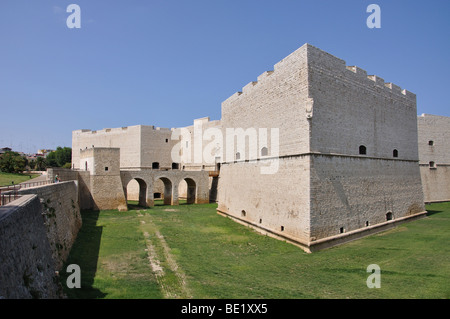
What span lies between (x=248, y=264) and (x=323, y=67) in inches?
363

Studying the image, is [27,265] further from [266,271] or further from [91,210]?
[91,210]

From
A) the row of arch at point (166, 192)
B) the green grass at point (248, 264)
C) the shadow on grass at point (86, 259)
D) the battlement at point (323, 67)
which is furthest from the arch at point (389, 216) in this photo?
the row of arch at point (166, 192)

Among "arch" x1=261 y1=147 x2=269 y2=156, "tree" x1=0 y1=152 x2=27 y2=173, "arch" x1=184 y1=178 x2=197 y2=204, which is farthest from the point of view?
"tree" x1=0 y1=152 x2=27 y2=173

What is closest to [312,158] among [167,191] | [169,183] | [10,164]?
[169,183]

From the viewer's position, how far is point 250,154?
57.4 feet

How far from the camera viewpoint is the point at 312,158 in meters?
12.0

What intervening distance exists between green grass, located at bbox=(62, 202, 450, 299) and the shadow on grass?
28 millimetres

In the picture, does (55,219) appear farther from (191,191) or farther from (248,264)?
(191,191)

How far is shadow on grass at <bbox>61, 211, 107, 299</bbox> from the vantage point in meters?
7.46

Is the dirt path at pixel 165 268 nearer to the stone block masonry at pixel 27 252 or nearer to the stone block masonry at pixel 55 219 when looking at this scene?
the stone block masonry at pixel 27 252

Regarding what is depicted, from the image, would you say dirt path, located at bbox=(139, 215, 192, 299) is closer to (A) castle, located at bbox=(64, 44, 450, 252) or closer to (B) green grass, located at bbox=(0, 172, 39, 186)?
(A) castle, located at bbox=(64, 44, 450, 252)

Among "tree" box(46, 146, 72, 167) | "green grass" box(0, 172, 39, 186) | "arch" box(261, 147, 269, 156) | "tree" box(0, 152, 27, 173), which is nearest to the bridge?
"arch" box(261, 147, 269, 156)

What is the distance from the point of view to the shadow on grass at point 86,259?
746 cm

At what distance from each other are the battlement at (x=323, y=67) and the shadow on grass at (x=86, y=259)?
37.7 feet
